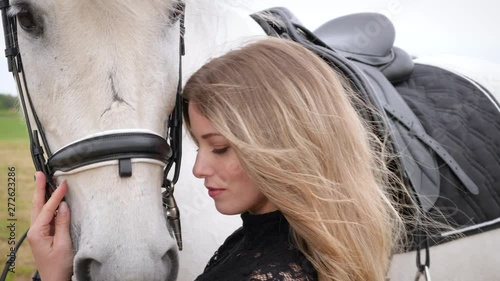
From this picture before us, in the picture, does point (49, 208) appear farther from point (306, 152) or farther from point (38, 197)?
point (306, 152)

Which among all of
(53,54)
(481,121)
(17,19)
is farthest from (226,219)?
(481,121)

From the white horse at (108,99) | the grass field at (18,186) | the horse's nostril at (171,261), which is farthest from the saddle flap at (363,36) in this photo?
the grass field at (18,186)

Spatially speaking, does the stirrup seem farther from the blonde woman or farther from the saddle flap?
the saddle flap

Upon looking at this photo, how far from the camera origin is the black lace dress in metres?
1.17

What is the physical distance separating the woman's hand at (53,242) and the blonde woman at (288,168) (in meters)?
0.01

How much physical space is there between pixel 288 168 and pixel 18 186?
501cm

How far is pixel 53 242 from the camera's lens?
1.40 meters

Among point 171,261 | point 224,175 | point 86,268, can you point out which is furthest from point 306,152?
point 86,268

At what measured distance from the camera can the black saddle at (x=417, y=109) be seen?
197 cm

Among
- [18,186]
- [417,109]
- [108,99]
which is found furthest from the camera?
[18,186]

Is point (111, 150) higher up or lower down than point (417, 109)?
higher up

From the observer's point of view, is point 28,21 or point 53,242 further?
point 28,21

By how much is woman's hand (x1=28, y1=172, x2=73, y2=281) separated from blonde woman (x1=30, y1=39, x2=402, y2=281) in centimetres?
1

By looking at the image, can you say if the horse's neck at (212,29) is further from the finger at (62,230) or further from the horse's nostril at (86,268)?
the horse's nostril at (86,268)
